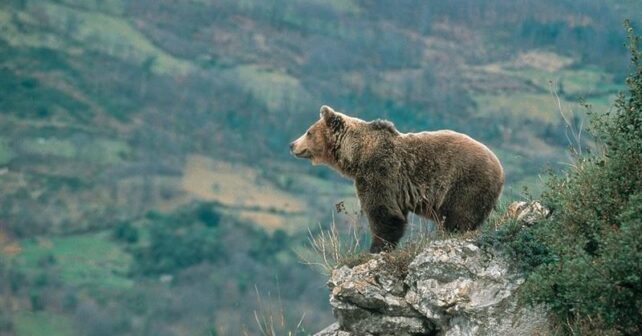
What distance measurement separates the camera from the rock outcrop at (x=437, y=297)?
Result: 12352mm

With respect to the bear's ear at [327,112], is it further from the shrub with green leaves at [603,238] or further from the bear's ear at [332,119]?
the shrub with green leaves at [603,238]

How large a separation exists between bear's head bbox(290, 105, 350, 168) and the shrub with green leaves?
3.96 metres

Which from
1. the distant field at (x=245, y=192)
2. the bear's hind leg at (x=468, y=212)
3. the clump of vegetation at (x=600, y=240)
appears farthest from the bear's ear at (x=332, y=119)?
the distant field at (x=245, y=192)

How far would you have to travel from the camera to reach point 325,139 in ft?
52.1

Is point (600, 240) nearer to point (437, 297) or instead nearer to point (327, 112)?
point (437, 297)

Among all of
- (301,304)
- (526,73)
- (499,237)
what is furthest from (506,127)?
(499,237)

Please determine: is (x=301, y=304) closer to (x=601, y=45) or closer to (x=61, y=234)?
(x=61, y=234)

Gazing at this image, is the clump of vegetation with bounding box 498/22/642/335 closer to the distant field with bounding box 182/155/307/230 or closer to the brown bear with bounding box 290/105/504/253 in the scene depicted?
the brown bear with bounding box 290/105/504/253

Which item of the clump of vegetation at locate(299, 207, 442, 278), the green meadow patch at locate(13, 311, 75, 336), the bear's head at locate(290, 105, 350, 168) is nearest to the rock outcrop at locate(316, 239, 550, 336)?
the clump of vegetation at locate(299, 207, 442, 278)

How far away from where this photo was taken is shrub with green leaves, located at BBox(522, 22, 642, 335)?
33.6ft

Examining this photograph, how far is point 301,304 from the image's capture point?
Result: 128125 millimetres

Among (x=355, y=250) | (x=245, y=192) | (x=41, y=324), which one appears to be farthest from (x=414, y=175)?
(x=245, y=192)

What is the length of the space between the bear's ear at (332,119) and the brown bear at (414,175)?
22 millimetres

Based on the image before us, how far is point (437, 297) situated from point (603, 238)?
2.45m
